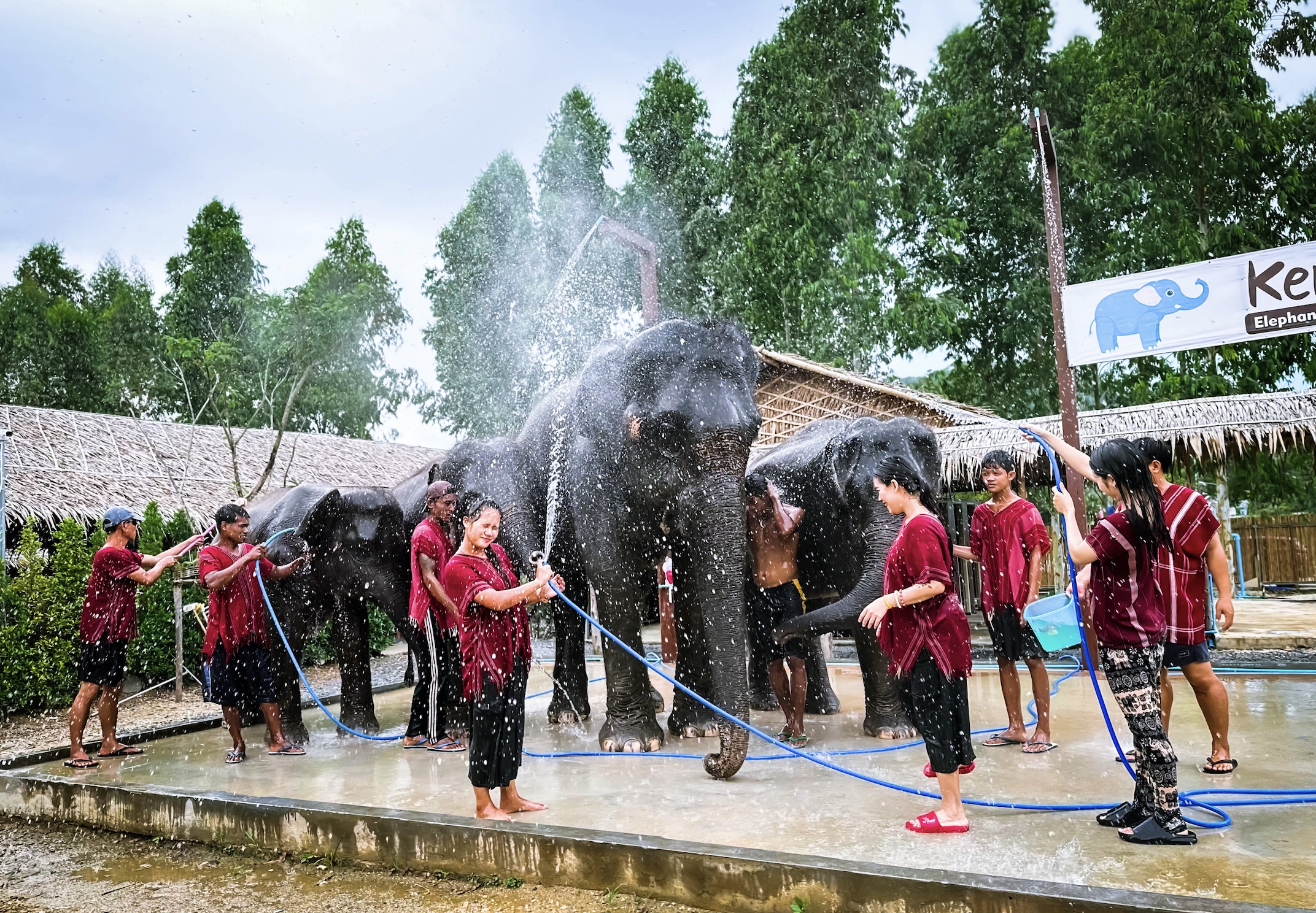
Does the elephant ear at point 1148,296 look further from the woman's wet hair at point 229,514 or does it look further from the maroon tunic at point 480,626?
the woman's wet hair at point 229,514

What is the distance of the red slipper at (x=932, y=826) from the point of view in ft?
13.5

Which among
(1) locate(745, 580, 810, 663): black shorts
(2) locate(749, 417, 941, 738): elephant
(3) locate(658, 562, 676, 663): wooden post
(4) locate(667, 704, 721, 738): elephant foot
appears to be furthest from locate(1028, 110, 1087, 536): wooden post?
(3) locate(658, 562, 676, 663): wooden post

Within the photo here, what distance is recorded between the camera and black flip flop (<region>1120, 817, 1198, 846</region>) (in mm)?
3840

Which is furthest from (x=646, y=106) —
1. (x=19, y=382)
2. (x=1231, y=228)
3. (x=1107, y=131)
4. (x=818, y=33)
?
(x=19, y=382)

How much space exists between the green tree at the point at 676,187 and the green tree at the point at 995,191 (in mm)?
4951

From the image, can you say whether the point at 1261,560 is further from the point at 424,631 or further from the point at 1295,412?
the point at 424,631

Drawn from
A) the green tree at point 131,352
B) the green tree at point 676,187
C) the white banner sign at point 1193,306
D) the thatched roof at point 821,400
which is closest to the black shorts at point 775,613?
the white banner sign at point 1193,306

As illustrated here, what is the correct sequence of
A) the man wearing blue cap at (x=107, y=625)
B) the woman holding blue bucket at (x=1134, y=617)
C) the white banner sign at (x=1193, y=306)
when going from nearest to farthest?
the woman holding blue bucket at (x=1134, y=617) → the man wearing blue cap at (x=107, y=625) → the white banner sign at (x=1193, y=306)

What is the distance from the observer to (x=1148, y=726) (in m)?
3.98

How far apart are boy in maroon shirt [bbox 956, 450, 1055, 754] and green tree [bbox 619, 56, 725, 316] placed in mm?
16630

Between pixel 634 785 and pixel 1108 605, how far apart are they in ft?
8.90

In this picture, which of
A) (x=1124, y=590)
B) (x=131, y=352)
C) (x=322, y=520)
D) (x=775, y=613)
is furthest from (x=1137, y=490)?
(x=131, y=352)

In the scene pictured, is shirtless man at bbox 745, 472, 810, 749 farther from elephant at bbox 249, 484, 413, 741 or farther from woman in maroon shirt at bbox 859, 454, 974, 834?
elephant at bbox 249, 484, 413, 741

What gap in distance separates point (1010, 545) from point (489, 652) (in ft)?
10.7
